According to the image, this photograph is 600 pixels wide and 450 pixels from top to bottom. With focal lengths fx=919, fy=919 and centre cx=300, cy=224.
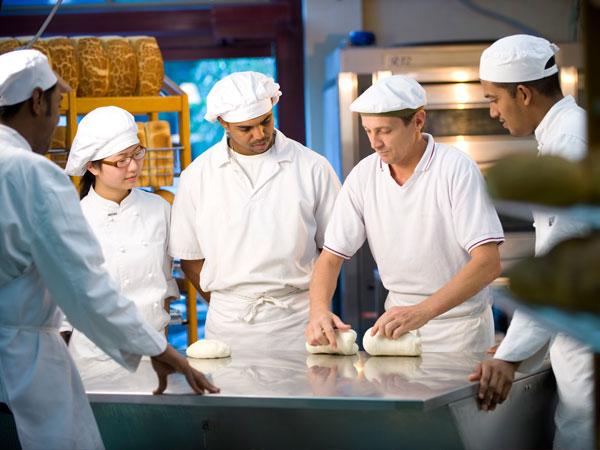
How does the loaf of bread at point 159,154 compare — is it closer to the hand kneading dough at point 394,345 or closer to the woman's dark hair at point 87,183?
the woman's dark hair at point 87,183

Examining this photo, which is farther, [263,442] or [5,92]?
[263,442]

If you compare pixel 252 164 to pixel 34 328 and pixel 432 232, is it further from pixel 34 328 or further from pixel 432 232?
pixel 34 328

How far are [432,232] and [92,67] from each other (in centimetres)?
176

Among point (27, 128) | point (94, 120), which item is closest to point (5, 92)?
point (27, 128)

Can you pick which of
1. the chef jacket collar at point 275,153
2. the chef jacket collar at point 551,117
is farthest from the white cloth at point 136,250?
the chef jacket collar at point 551,117

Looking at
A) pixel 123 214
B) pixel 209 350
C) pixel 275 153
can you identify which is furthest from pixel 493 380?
pixel 123 214

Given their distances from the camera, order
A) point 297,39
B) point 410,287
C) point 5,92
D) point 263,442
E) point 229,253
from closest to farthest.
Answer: point 5,92
point 263,442
point 410,287
point 229,253
point 297,39

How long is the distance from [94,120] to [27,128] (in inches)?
43.9

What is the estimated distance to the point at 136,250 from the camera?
3.01 metres

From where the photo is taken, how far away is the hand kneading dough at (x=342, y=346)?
95.2 inches

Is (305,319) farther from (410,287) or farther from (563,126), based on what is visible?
(563,126)

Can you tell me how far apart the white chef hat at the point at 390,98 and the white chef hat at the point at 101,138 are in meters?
0.79

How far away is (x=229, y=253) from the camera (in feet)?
9.52

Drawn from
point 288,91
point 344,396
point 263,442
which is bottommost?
point 263,442
